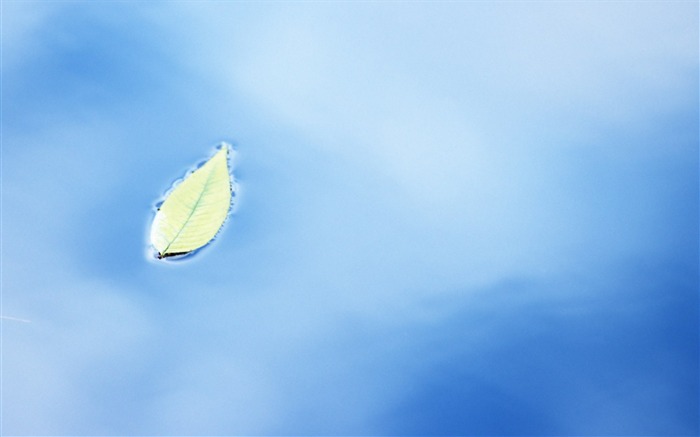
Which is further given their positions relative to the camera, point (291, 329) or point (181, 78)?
point (181, 78)

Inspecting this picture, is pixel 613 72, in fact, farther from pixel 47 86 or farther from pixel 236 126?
pixel 47 86

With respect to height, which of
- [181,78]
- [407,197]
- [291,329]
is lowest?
[291,329]

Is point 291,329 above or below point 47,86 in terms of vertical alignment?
below

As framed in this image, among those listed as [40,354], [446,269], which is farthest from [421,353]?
[40,354]

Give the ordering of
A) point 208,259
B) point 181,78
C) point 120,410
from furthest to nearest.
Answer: point 181,78 < point 208,259 < point 120,410

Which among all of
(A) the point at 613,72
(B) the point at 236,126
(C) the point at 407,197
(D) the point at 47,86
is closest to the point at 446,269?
(C) the point at 407,197

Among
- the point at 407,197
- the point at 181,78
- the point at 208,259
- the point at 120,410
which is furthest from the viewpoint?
the point at 181,78

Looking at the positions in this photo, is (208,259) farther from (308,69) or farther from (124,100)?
(308,69)
